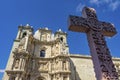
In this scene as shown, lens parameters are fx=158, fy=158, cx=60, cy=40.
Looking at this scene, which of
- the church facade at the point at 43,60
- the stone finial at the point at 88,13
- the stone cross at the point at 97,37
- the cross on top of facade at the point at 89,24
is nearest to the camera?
the stone cross at the point at 97,37

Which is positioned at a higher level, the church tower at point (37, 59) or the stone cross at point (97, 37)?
A: the church tower at point (37, 59)

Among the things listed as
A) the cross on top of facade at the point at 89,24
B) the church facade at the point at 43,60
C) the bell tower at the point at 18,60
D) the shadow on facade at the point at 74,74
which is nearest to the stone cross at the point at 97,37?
the cross on top of facade at the point at 89,24

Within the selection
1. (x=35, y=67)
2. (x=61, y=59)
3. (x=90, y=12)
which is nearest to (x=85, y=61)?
(x=61, y=59)

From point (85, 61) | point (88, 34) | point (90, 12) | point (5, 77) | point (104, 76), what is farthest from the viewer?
point (85, 61)

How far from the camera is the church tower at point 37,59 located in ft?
71.3

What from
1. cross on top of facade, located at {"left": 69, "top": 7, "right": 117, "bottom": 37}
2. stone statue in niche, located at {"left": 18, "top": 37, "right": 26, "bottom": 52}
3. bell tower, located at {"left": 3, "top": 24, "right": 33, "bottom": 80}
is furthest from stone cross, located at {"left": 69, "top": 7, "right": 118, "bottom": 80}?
stone statue in niche, located at {"left": 18, "top": 37, "right": 26, "bottom": 52}

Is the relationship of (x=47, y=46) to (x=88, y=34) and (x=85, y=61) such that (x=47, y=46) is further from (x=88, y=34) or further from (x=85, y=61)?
(x=88, y=34)

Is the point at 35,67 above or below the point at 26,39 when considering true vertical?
below

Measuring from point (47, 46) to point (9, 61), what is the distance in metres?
7.05

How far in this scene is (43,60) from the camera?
25109mm

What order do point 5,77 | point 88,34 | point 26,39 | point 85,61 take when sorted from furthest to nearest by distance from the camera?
point 85,61
point 26,39
point 5,77
point 88,34

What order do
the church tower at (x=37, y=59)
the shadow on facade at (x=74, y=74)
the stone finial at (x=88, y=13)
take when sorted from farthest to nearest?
the shadow on facade at (x=74, y=74)
the church tower at (x=37, y=59)
the stone finial at (x=88, y=13)

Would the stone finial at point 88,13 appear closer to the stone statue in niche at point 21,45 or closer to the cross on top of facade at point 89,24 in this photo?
the cross on top of facade at point 89,24

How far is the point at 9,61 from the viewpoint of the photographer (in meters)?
23.4
